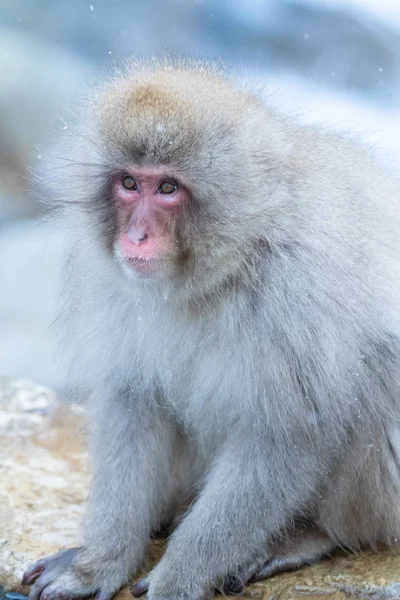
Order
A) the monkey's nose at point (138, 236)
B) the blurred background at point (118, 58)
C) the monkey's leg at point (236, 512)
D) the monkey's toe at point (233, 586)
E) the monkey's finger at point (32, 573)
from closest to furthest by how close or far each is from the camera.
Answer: the monkey's nose at point (138, 236) → the monkey's leg at point (236, 512) → the monkey's toe at point (233, 586) → the monkey's finger at point (32, 573) → the blurred background at point (118, 58)

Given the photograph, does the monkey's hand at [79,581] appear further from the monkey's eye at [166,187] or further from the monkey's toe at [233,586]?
the monkey's eye at [166,187]

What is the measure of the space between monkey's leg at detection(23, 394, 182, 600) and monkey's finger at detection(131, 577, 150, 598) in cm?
13

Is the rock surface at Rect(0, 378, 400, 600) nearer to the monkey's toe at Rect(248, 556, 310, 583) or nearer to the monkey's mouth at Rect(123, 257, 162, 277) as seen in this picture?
the monkey's toe at Rect(248, 556, 310, 583)

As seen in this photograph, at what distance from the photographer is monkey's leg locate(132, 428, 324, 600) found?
3416 millimetres

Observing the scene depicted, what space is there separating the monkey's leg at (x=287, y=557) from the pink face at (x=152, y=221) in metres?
1.23

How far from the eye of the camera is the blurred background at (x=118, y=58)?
7309 mm

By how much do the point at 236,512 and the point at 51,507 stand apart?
1404mm

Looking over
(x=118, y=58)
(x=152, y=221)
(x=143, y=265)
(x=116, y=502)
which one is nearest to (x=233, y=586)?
(x=116, y=502)

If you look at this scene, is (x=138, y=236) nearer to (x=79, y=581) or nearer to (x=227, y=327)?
(x=227, y=327)

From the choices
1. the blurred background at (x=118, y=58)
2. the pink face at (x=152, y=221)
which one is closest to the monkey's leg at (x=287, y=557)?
the pink face at (x=152, y=221)

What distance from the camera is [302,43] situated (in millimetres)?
7664

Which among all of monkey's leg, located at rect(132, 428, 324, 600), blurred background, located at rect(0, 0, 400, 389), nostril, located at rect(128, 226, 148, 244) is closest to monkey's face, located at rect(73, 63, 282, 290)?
nostril, located at rect(128, 226, 148, 244)

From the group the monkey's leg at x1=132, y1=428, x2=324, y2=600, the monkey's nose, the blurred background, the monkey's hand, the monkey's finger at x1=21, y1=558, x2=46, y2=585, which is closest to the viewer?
the monkey's nose

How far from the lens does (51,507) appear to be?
4547 millimetres
